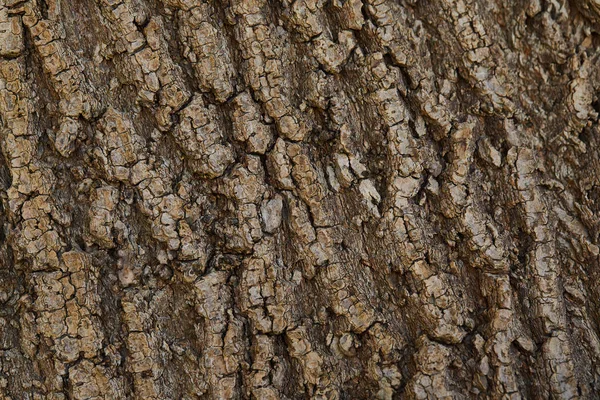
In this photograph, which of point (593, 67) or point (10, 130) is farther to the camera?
point (593, 67)

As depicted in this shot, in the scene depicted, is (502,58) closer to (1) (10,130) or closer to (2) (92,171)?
(2) (92,171)

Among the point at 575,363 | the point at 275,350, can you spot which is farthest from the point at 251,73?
the point at 575,363

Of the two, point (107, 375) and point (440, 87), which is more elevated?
point (440, 87)

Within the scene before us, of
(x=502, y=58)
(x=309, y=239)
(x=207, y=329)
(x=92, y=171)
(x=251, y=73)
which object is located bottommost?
(x=207, y=329)

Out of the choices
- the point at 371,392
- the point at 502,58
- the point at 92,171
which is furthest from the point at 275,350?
the point at 502,58

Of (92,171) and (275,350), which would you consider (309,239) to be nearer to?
(275,350)

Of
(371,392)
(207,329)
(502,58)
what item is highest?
(502,58)
